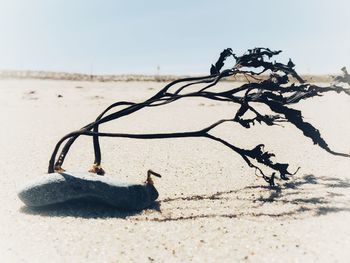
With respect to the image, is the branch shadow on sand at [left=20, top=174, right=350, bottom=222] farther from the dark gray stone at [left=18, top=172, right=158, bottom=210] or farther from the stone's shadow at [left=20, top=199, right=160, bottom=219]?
the dark gray stone at [left=18, top=172, right=158, bottom=210]

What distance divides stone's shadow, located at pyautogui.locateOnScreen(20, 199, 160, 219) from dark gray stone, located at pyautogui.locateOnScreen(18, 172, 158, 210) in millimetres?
128

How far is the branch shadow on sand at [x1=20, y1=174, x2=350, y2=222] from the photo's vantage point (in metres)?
7.95

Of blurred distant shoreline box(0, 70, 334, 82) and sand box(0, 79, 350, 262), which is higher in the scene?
blurred distant shoreline box(0, 70, 334, 82)

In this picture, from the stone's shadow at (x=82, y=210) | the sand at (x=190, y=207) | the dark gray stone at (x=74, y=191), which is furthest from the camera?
the dark gray stone at (x=74, y=191)

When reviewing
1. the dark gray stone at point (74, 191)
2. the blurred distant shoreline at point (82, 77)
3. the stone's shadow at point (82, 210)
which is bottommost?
the stone's shadow at point (82, 210)

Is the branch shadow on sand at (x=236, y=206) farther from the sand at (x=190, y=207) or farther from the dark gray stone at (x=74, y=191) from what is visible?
the dark gray stone at (x=74, y=191)

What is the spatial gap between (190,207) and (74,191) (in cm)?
212

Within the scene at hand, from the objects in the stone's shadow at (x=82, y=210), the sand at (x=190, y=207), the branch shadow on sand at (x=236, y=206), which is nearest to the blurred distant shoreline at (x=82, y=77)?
the sand at (x=190, y=207)

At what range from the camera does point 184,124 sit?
65.6 ft

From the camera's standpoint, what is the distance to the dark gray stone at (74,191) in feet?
26.3

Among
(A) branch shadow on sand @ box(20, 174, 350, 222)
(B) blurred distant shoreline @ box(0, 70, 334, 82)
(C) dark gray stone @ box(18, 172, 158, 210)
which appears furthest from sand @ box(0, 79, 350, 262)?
(B) blurred distant shoreline @ box(0, 70, 334, 82)

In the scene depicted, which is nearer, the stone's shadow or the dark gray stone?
the stone's shadow

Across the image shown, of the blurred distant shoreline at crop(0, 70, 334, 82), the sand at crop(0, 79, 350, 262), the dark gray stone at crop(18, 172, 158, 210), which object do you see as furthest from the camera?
the blurred distant shoreline at crop(0, 70, 334, 82)

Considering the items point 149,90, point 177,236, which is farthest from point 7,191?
point 149,90
